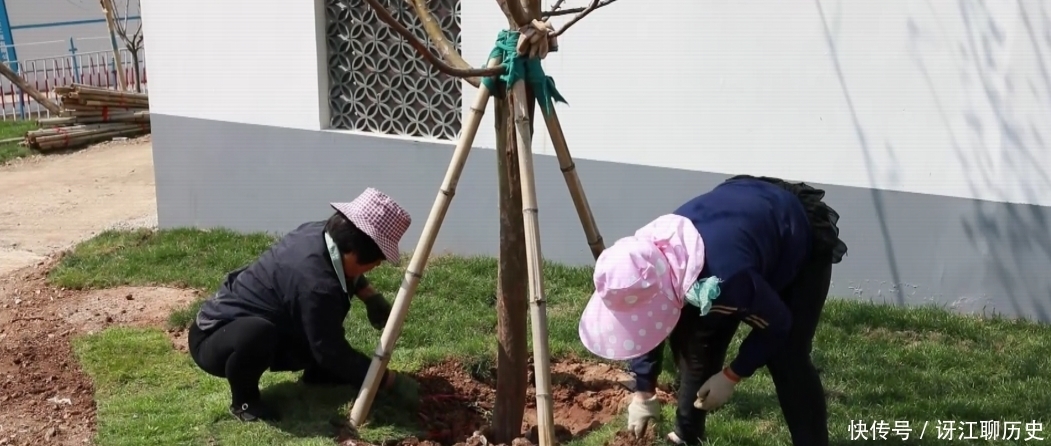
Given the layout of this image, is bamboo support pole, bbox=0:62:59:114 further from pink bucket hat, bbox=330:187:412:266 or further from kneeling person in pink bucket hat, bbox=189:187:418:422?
pink bucket hat, bbox=330:187:412:266

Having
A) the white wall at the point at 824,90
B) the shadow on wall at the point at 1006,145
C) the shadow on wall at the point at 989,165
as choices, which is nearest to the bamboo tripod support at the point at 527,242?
the white wall at the point at 824,90

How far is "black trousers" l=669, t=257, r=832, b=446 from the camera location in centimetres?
360

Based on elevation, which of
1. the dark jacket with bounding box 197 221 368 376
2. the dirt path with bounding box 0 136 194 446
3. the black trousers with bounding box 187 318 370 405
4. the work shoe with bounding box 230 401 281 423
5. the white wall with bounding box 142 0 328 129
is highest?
the white wall with bounding box 142 0 328 129

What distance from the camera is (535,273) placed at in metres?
3.81

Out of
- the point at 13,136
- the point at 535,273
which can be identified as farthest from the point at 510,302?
the point at 13,136

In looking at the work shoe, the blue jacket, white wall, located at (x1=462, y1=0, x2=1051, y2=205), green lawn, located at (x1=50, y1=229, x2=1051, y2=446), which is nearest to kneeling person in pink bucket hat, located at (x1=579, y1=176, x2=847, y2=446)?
the blue jacket

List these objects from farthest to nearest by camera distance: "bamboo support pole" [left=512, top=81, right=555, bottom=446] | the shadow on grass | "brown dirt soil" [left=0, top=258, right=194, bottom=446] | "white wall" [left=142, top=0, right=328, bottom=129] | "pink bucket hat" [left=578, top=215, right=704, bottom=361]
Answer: "white wall" [left=142, top=0, right=328, bottom=129] < "brown dirt soil" [left=0, top=258, right=194, bottom=446] < the shadow on grass < "bamboo support pole" [left=512, top=81, right=555, bottom=446] < "pink bucket hat" [left=578, top=215, right=704, bottom=361]

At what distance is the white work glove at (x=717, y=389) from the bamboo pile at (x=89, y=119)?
34.8 feet

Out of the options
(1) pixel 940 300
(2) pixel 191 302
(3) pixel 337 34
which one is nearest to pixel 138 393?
(2) pixel 191 302

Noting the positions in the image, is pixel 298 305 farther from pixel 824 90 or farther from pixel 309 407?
pixel 824 90

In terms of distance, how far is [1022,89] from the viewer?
16.9 ft

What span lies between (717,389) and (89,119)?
1129cm

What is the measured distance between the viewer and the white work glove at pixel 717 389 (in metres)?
3.46

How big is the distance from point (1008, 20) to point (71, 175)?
9126 millimetres
